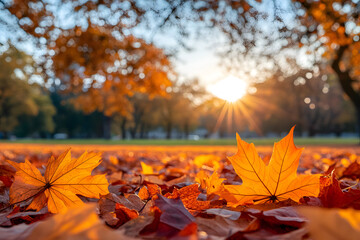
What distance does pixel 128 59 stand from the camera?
830 centimetres

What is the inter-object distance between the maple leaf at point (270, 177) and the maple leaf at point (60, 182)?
0.41 metres

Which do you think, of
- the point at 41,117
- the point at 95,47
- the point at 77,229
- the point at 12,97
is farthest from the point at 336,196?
the point at 41,117

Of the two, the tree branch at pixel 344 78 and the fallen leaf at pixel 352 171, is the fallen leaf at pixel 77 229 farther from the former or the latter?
the tree branch at pixel 344 78

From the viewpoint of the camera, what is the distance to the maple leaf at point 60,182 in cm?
93

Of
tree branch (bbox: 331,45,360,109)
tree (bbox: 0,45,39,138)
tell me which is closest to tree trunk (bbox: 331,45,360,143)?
tree branch (bbox: 331,45,360,109)

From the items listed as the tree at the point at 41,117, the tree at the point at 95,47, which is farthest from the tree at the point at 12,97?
the tree at the point at 95,47

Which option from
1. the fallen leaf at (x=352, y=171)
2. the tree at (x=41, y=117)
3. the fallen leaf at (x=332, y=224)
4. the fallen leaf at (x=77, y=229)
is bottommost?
the fallen leaf at (x=352, y=171)

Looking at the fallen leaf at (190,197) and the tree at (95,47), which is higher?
the tree at (95,47)

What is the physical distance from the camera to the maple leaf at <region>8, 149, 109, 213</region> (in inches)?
36.7

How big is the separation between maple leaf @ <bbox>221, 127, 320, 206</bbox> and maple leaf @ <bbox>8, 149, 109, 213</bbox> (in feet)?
1.33

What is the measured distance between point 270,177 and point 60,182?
2.07 feet

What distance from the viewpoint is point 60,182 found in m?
0.95

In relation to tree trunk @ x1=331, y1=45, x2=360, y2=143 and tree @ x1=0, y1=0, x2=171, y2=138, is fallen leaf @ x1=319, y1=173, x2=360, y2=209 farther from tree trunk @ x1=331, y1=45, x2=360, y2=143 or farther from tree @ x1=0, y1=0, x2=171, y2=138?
tree trunk @ x1=331, y1=45, x2=360, y2=143

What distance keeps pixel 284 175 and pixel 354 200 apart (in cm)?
19
